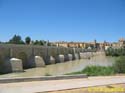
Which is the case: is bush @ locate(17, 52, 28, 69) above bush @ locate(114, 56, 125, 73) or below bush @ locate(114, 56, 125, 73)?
below

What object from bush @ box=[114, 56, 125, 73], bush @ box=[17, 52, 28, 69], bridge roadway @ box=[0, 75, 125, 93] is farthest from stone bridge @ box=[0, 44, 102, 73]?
bridge roadway @ box=[0, 75, 125, 93]

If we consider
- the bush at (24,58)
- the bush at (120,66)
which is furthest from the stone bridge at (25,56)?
the bush at (120,66)

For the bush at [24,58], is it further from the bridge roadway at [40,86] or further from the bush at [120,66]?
the bridge roadway at [40,86]

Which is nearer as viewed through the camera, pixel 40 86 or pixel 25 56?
pixel 40 86

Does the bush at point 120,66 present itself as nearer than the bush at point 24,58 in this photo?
Yes

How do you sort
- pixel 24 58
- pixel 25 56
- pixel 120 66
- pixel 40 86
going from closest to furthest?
pixel 40 86 < pixel 120 66 < pixel 24 58 < pixel 25 56

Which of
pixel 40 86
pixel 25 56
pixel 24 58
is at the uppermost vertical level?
pixel 40 86

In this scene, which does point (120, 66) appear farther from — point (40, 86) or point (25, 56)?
point (25, 56)

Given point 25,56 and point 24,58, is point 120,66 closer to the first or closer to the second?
point 24,58

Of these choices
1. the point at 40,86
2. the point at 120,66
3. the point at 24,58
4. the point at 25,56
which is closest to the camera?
the point at 40,86

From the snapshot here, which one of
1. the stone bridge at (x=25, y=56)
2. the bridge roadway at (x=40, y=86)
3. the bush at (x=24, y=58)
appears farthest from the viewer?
the bush at (x=24, y=58)

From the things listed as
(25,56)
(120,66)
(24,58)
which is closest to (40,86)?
(120,66)

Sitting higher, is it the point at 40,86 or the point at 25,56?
the point at 40,86

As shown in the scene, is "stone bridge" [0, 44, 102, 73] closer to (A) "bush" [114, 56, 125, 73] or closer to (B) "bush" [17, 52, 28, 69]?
(B) "bush" [17, 52, 28, 69]
